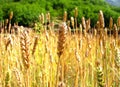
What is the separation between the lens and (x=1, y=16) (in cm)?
1667

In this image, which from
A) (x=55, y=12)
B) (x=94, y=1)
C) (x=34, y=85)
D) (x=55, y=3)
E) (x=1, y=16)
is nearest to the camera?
(x=34, y=85)

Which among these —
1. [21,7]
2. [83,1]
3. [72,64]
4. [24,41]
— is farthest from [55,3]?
[24,41]

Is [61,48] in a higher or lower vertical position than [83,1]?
higher

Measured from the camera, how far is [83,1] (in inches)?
894

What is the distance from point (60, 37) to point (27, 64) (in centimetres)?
13

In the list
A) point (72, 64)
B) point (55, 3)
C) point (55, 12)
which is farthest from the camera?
point (55, 3)

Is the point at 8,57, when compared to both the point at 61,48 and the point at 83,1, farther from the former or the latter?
the point at 83,1

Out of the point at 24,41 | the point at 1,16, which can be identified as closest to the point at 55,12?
the point at 1,16

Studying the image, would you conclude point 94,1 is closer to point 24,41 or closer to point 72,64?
point 72,64

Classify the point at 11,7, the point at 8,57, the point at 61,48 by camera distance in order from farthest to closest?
the point at 11,7 → the point at 8,57 → the point at 61,48

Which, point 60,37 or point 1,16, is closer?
point 60,37

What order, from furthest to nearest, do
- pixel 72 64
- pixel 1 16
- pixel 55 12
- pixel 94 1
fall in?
1. pixel 94 1
2. pixel 55 12
3. pixel 1 16
4. pixel 72 64

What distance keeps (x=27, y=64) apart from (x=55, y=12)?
19150 mm

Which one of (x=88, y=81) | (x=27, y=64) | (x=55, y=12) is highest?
(x=27, y=64)
